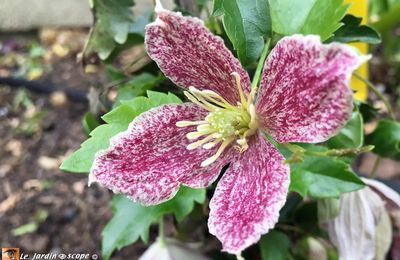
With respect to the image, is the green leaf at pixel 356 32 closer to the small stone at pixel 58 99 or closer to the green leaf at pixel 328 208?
the green leaf at pixel 328 208

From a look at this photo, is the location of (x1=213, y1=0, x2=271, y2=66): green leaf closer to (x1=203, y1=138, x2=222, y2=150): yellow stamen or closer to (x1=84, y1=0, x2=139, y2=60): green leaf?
(x1=203, y1=138, x2=222, y2=150): yellow stamen

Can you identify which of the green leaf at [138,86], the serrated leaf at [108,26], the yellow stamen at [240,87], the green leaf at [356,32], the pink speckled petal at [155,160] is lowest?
the green leaf at [138,86]

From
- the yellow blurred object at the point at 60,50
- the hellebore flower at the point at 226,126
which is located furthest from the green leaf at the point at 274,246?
the yellow blurred object at the point at 60,50

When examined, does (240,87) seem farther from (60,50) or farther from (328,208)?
(60,50)

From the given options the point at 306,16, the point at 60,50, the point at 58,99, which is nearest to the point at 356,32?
the point at 306,16

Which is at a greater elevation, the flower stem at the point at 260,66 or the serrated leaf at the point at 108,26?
the flower stem at the point at 260,66

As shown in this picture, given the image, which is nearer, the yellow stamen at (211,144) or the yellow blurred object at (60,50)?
the yellow stamen at (211,144)

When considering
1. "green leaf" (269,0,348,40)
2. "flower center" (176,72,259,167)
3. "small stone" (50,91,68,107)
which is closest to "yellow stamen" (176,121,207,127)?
"flower center" (176,72,259,167)
